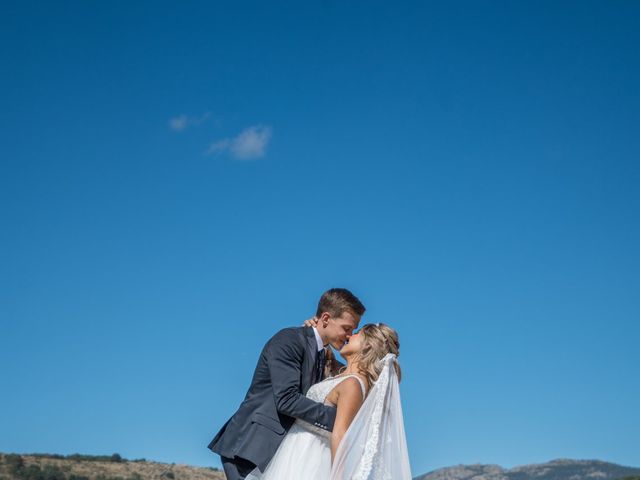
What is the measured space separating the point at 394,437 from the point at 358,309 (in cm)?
133

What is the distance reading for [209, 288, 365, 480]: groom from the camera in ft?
28.4

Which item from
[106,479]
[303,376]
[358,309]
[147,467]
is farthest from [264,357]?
[147,467]

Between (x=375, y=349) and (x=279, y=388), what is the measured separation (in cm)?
105

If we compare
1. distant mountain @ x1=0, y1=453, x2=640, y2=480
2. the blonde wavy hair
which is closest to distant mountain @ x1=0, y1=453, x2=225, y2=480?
distant mountain @ x1=0, y1=453, x2=640, y2=480

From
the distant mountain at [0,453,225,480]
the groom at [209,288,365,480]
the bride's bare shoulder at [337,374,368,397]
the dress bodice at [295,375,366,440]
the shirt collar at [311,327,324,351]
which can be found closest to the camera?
the bride's bare shoulder at [337,374,368,397]

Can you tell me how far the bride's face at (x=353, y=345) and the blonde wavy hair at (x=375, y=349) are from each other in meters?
0.04

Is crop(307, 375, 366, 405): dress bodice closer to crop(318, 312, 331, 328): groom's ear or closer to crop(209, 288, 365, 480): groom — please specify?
crop(209, 288, 365, 480): groom

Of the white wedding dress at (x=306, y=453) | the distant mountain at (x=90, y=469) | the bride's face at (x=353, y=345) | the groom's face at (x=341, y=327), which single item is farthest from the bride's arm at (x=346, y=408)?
the distant mountain at (x=90, y=469)

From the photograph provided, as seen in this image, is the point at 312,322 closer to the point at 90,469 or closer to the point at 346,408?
the point at 346,408

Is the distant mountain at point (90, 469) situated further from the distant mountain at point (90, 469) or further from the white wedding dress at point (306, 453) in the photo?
the white wedding dress at point (306, 453)

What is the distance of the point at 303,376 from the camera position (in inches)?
353

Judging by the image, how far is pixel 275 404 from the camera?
28.8ft

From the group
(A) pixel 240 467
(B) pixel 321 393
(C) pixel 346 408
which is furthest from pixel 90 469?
(C) pixel 346 408

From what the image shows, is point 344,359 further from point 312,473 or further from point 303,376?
point 312,473
